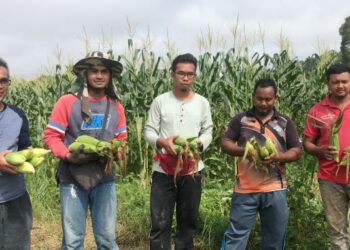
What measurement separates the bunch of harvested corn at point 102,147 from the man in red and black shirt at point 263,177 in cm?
97

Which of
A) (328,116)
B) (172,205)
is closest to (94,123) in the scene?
(172,205)

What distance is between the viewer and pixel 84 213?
11.6 ft

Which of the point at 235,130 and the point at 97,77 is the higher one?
the point at 97,77

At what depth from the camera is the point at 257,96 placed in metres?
3.71

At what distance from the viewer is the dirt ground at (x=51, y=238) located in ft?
16.6

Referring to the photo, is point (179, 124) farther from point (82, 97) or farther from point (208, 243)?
point (208, 243)

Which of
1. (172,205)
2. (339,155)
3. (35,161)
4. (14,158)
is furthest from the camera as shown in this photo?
(172,205)

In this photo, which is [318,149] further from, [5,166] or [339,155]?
[5,166]

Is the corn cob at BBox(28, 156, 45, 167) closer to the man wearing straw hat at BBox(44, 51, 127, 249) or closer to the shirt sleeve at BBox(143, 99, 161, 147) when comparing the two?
the man wearing straw hat at BBox(44, 51, 127, 249)

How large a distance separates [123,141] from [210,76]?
409cm

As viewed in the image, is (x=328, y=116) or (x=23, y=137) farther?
(x=328, y=116)

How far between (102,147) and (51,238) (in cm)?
259

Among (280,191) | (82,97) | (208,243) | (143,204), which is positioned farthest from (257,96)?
(143,204)

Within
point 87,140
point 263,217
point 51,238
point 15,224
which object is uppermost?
point 87,140
